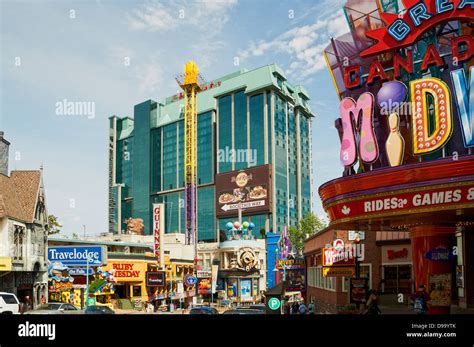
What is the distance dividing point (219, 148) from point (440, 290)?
110 m

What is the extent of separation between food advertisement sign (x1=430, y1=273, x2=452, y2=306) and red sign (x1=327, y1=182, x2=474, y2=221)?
6.40 m

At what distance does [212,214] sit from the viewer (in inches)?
5433

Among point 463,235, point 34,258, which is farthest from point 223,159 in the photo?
point 463,235

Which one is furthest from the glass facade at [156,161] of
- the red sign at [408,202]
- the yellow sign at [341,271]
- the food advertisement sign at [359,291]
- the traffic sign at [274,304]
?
the traffic sign at [274,304]

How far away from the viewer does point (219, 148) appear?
448 ft

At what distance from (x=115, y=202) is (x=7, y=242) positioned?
5738 inches

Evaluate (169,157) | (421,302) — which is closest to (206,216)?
(169,157)

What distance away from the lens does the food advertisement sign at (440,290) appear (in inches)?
1099

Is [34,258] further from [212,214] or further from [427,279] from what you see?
[212,214]

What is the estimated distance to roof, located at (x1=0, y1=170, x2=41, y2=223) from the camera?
38.0m

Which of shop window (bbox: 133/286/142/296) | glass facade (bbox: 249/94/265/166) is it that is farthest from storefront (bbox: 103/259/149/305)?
glass facade (bbox: 249/94/265/166)

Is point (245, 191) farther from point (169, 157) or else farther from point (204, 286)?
point (169, 157)

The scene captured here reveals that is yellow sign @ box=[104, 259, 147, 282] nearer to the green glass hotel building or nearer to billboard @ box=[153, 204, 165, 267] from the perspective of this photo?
billboard @ box=[153, 204, 165, 267]

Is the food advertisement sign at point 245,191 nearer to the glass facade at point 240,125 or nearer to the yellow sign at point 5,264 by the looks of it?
the glass facade at point 240,125
